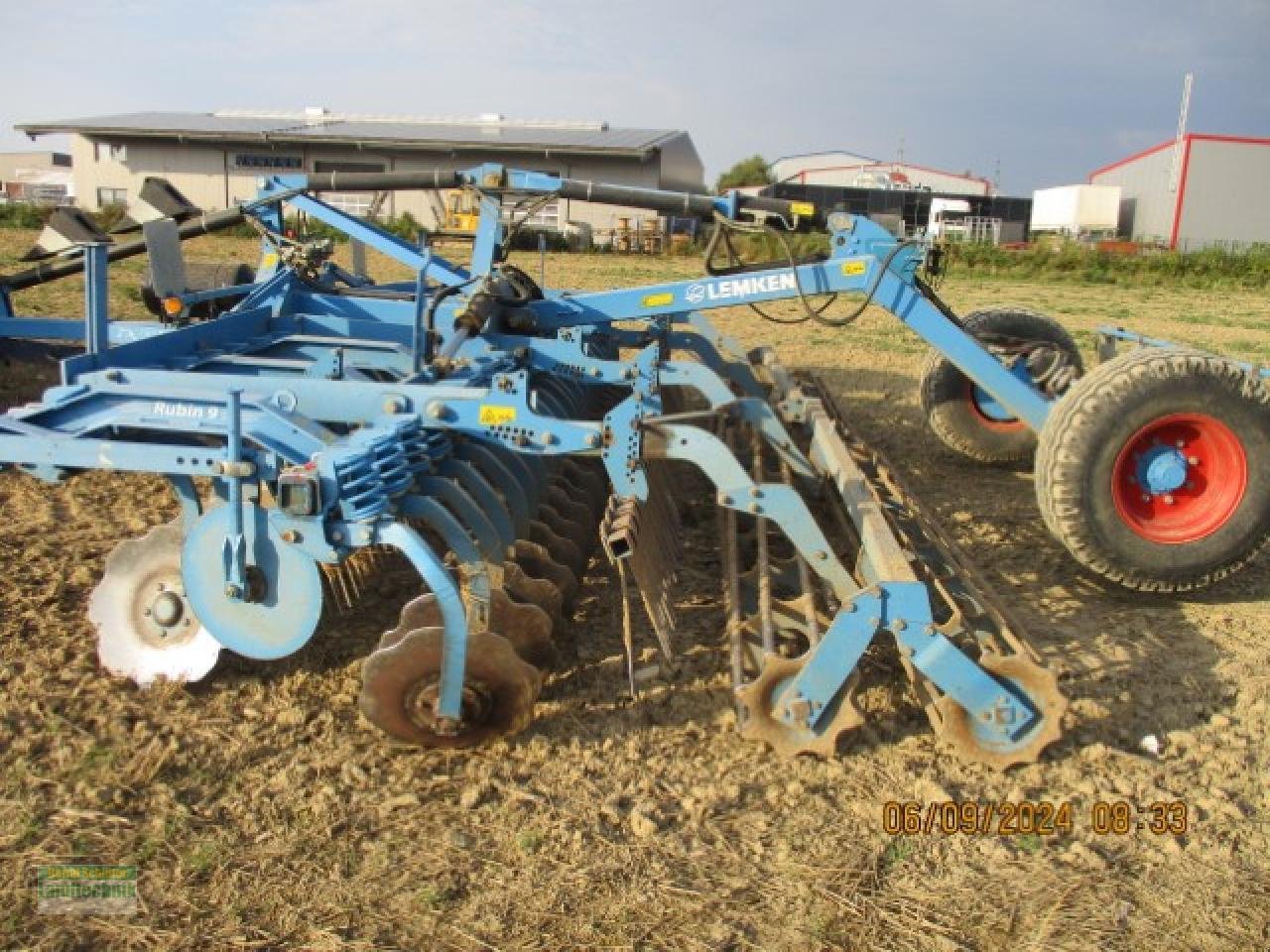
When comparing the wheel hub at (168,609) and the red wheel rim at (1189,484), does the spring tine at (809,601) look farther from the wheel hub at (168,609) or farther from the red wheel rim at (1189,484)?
the wheel hub at (168,609)

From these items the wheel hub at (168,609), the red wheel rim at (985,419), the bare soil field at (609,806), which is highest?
the red wheel rim at (985,419)

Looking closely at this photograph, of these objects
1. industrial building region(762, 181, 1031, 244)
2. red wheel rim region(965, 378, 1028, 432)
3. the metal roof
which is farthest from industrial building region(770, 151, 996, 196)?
red wheel rim region(965, 378, 1028, 432)

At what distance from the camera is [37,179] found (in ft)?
158

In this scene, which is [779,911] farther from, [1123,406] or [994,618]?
[1123,406]

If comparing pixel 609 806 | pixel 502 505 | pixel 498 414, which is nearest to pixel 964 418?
pixel 502 505

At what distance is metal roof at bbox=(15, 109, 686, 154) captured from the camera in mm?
26156

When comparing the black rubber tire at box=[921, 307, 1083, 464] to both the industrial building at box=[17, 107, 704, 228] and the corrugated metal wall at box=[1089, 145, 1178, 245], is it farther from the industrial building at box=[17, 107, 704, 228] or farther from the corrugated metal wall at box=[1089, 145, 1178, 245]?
the corrugated metal wall at box=[1089, 145, 1178, 245]

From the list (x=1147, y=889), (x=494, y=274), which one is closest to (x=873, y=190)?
(x=494, y=274)

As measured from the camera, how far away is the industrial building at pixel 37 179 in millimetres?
37031

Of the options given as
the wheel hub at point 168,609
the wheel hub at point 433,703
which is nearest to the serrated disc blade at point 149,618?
the wheel hub at point 168,609

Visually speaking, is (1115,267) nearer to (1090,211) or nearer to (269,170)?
(1090,211)

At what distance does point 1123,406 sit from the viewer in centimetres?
391

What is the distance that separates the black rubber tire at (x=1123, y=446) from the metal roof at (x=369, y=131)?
23562 millimetres

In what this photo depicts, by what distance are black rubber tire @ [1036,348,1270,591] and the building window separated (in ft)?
96.1
